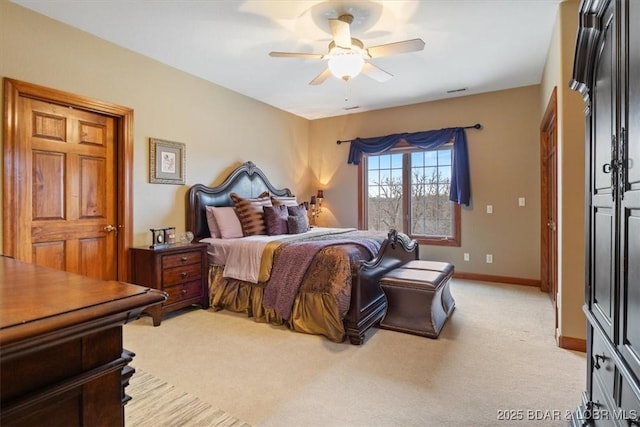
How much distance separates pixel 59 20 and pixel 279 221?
2.78 m

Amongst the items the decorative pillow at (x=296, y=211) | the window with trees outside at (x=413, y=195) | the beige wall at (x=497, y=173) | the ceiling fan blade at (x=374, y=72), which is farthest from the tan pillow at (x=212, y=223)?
the beige wall at (x=497, y=173)

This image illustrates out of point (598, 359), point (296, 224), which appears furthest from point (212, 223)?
point (598, 359)

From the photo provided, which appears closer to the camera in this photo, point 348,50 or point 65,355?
point 65,355

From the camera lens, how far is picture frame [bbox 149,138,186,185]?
Result: 372 centimetres

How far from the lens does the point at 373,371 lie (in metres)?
2.29

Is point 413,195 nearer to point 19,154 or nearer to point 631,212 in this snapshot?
point 631,212

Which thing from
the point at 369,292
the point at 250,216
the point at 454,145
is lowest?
the point at 369,292

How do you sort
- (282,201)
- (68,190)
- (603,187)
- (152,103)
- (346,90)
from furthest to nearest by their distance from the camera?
1. (282,201)
2. (346,90)
3. (152,103)
4. (68,190)
5. (603,187)

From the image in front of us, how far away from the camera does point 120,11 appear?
9.16 ft

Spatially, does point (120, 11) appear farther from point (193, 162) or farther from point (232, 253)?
point (232, 253)

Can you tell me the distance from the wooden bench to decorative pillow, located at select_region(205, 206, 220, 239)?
207 centimetres

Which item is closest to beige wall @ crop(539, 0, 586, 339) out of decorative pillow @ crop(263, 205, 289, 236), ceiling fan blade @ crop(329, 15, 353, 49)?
ceiling fan blade @ crop(329, 15, 353, 49)

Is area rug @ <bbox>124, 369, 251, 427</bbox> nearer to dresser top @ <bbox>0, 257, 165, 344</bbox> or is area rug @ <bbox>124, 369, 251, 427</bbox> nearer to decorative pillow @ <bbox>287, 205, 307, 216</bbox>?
dresser top @ <bbox>0, 257, 165, 344</bbox>

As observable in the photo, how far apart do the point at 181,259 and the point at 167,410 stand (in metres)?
1.81
